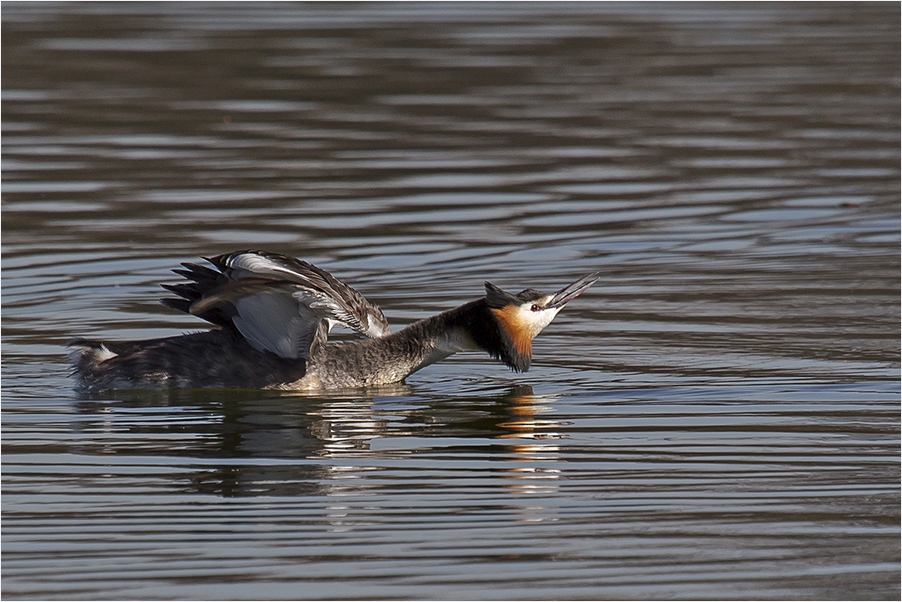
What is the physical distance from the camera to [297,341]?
9195 mm

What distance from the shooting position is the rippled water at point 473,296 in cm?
A: 624

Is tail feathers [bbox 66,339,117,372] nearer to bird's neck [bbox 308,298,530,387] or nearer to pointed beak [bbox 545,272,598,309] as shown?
bird's neck [bbox 308,298,530,387]

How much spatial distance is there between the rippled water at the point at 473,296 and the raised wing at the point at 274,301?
1.22 feet

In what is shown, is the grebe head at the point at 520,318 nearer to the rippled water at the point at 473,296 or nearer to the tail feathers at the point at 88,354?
the rippled water at the point at 473,296

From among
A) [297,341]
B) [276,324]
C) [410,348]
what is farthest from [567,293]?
[276,324]

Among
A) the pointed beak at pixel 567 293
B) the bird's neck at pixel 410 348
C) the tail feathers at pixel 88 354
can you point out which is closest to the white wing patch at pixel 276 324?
the bird's neck at pixel 410 348

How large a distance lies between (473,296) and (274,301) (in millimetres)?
2926

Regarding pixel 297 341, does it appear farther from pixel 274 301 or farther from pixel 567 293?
pixel 567 293

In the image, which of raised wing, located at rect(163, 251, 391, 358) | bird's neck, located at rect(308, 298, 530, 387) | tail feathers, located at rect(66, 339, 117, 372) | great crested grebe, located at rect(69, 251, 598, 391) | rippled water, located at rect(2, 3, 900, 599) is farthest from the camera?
bird's neck, located at rect(308, 298, 530, 387)

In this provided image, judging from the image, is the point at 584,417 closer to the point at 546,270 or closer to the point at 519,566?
the point at 519,566

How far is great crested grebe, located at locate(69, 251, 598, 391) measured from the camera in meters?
8.79

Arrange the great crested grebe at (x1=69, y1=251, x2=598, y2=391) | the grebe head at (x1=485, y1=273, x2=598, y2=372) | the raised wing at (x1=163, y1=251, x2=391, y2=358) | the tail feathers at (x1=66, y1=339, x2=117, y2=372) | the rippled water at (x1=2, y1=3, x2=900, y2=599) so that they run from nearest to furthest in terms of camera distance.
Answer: the rippled water at (x1=2, y1=3, x2=900, y2=599) < the raised wing at (x1=163, y1=251, x2=391, y2=358) < the great crested grebe at (x1=69, y1=251, x2=598, y2=391) < the tail feathers at (x1=66, y1=339, x2=117, y2=372) < the grebe head at (x1=485, y1=273, x2=598, y2=372)

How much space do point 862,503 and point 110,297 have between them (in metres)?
6.19

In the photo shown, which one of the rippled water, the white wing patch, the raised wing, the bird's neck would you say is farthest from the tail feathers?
the bird's neck
